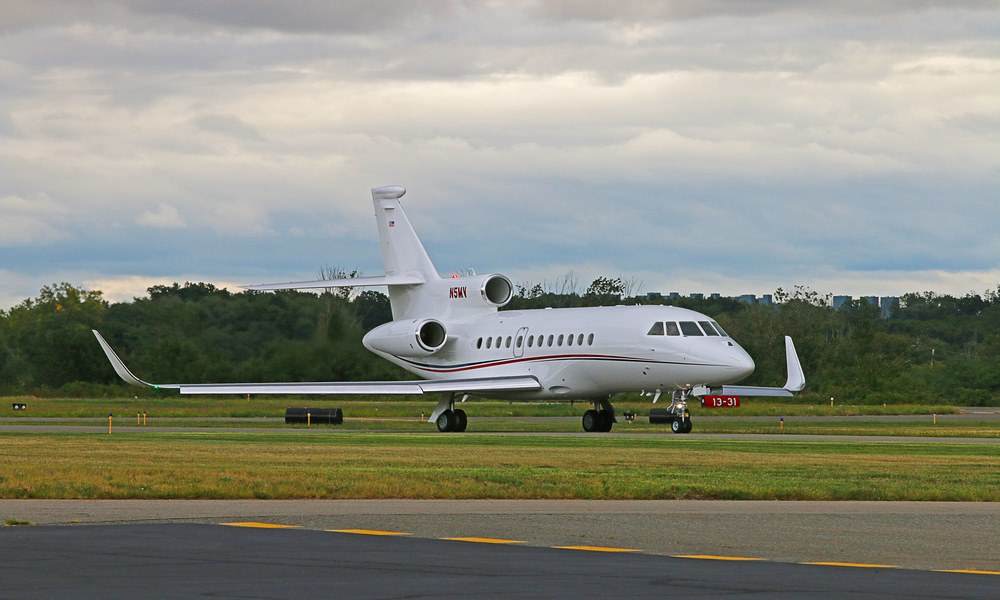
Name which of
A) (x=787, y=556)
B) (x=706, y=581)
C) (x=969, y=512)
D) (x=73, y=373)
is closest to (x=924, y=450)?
(x=969, y=512)

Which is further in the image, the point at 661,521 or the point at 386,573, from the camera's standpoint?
Answer: the point at 661,521

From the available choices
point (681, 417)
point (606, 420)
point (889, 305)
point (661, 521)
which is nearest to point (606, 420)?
point (606, 420)

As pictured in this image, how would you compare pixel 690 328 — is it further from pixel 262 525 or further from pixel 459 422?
pixel 262 525

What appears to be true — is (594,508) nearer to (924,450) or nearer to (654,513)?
(654,513)

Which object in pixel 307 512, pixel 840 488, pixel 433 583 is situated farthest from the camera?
pixel 840 488

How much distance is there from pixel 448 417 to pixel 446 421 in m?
0.14

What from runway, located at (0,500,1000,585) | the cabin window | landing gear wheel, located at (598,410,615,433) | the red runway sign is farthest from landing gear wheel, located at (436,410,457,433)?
runway, located at (0,500,1000,585)

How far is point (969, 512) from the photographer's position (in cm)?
1823

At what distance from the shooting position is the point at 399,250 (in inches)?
2167

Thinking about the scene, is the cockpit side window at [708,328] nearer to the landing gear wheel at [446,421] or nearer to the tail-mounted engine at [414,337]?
the landing gear wheel at [446,421]

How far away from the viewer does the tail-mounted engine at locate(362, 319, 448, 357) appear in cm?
5056

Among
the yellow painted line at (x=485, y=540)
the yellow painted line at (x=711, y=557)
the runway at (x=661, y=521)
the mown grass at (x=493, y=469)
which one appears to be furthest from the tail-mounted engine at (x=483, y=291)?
the yellow painted line at (x=711, y=557)

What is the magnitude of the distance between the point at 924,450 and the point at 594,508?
16.1 m

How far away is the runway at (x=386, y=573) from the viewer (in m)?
11.0
